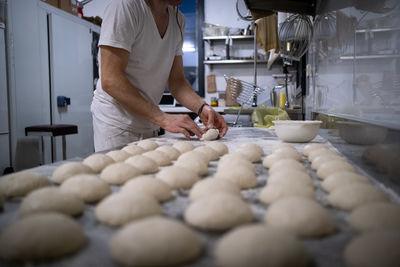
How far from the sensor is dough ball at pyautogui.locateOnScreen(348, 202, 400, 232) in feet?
2.01

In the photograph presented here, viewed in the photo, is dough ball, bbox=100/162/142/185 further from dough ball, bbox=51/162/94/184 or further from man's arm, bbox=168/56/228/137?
man's arm, bbox=168/56/228/137

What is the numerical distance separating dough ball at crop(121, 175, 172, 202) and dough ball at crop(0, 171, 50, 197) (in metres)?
0.27

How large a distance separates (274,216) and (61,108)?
4033 millimetres

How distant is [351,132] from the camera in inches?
51.2

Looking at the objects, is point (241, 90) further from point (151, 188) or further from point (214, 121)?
point (151, 188)

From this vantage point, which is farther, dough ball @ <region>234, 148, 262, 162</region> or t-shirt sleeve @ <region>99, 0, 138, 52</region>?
t-shirt sleeve @ <region>99, 0, 138, 52</region>

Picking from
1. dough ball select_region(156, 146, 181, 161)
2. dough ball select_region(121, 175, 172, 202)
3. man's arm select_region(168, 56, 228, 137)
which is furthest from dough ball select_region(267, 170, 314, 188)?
man's arm select_region(168, 56, 228, 137)

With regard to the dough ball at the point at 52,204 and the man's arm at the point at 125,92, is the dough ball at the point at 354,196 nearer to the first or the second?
the dough ball at the point at 52,204

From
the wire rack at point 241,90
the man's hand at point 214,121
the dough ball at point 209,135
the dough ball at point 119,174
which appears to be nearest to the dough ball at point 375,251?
the dough ball at point 119,174

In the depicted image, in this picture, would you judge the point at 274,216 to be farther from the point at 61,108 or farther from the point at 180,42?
the point at 61,108

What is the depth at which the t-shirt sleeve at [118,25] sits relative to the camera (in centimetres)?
171

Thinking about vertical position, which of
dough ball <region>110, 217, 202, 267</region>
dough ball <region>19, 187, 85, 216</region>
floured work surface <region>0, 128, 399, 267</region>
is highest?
dough ball <region>19, 187, 85, 216</region>

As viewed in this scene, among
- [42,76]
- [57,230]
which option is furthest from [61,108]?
[57,230]

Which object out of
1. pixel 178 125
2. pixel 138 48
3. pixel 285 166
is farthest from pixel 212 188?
pixel 138 48
